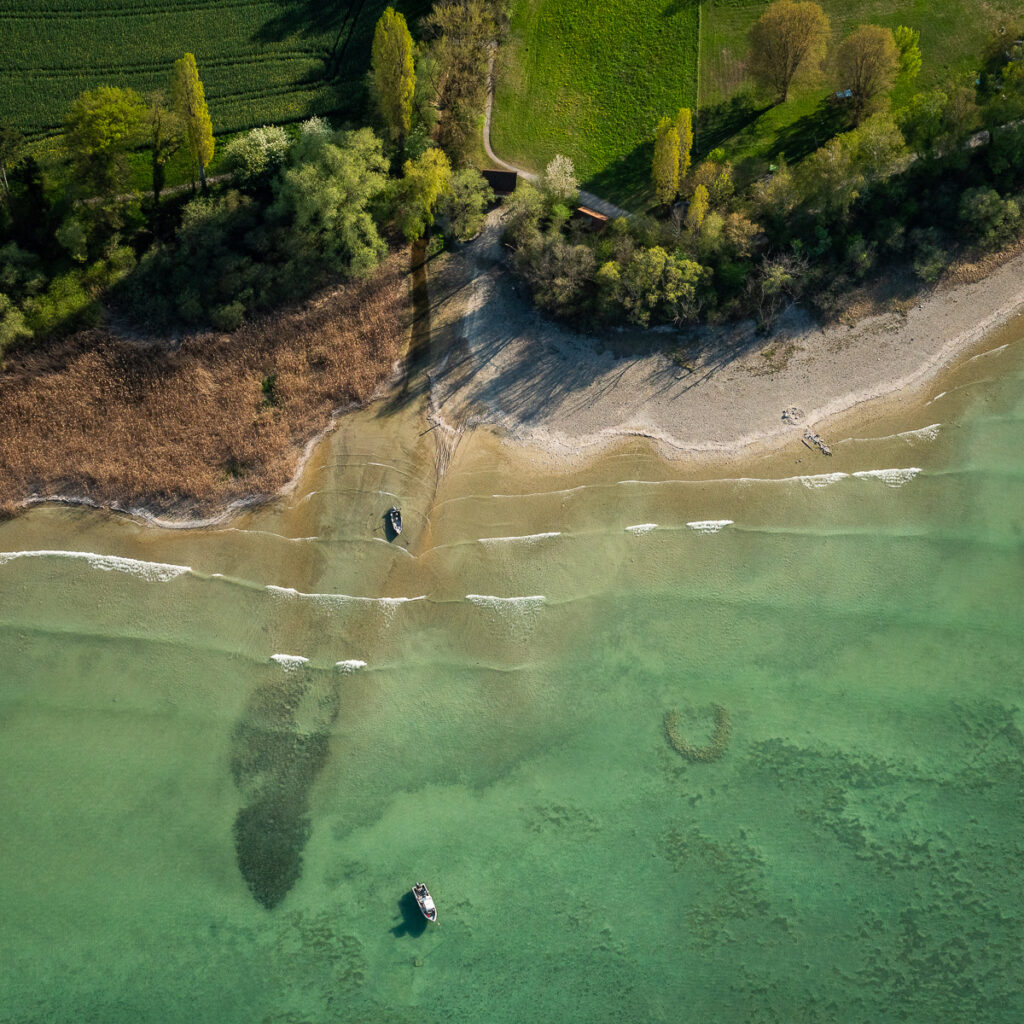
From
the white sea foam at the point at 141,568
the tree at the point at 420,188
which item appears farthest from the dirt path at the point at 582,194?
the white sea foam at the point at 141,568

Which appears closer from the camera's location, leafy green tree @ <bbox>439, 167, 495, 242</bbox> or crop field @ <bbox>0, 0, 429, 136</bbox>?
leafy green tree @ <bbox>439, 167, 495, 242</bbox>

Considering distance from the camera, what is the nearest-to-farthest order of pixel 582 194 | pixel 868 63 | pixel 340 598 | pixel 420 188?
1. pixel 420 188
2. pixel 340 598
3. pixel 868 63
4. pixel 582 194

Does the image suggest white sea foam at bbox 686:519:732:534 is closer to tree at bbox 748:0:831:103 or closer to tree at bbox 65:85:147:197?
tree at bbox 748:0:831:103

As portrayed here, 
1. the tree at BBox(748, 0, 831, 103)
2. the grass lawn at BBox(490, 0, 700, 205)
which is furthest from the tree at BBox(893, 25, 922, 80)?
the grass lawn at BBox(490, 0, 700, 205)

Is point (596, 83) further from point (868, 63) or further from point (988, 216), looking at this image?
point (988, 216)

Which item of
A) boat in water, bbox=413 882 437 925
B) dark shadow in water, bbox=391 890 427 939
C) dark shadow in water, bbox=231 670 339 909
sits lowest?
dark shadow in water, bbox=391 890 427 939

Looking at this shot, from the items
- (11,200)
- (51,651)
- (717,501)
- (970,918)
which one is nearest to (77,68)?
(11,200)

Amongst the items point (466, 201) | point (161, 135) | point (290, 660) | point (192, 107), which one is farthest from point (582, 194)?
point (290, 660)
